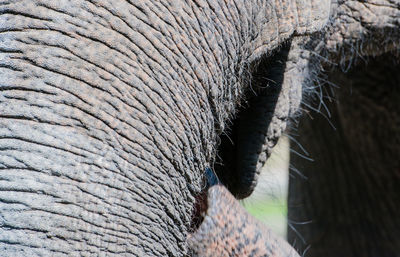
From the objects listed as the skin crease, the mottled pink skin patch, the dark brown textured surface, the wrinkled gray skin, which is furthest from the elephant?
the dark brown textured surface

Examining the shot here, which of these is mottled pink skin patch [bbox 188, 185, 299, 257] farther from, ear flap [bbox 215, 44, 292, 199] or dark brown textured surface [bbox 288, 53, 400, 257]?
dark brown textured surface [bbox 288, 53, 400, 257]

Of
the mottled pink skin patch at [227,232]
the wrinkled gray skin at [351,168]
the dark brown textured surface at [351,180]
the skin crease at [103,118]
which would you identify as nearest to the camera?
the skin crease at [103,118]

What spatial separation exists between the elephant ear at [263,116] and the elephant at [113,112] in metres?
0.17

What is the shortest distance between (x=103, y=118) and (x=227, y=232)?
65cm

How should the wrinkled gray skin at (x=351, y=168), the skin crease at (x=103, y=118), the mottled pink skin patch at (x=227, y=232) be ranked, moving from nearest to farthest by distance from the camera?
1. the skin crease at (x=103, y=118)
2. the mottled pink skin patch at (x=227, y=232)
3. the wrinkled gray skin at (x=351, y=168)

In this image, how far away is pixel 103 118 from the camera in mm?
1199

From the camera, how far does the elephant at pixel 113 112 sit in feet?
3.73

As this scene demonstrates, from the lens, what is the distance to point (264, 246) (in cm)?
182

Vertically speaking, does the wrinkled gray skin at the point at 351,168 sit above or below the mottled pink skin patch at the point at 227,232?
below

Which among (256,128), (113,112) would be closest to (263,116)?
(256,128)

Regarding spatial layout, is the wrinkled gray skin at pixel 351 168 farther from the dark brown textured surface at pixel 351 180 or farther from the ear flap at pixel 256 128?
the ear flap at pixel 256 128

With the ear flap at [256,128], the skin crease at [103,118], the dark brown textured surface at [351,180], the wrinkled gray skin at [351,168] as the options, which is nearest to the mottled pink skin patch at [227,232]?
the ear flap at [256,128]

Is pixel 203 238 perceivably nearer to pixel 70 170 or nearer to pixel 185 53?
pixel 185 53

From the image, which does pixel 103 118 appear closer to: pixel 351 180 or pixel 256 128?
pixel 256 128
